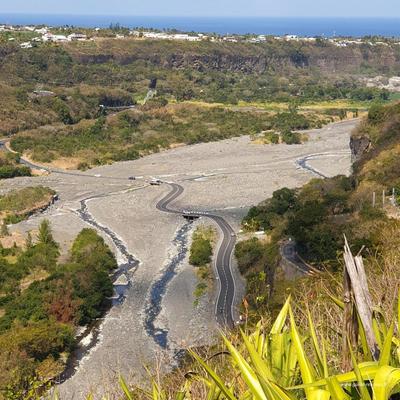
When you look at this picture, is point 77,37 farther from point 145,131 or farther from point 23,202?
point 23,202

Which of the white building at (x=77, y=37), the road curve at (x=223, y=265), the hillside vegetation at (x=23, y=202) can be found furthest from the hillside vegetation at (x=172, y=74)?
the road curve at (x=223, y=265)

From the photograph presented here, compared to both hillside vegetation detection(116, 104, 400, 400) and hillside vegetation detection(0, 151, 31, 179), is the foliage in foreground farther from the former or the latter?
hillside vegetation detection(0, 151, 31, 179)

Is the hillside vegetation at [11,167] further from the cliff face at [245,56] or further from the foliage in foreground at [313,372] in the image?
the foliage in foreground at [313,372]

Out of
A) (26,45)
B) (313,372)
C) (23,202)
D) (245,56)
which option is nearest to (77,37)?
(26,45)

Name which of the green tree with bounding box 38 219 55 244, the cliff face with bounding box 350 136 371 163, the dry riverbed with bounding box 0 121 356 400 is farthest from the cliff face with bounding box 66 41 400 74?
the green tree with bounding box 38 219 55 244

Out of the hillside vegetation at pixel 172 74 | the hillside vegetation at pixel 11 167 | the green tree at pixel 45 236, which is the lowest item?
the hillside vegetation at pixel 11 167

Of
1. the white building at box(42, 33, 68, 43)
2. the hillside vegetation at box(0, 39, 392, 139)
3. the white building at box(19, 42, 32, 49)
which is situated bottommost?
the hillside vegetation at box(0, 39, 392, 139)
